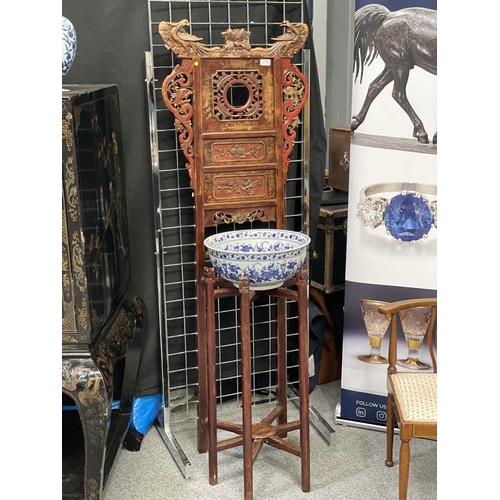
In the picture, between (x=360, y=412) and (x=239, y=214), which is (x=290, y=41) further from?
(x=360, y=412)

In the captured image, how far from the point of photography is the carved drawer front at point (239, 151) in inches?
96.2

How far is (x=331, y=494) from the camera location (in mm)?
2420

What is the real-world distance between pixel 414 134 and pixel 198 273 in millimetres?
929

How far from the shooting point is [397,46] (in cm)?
252

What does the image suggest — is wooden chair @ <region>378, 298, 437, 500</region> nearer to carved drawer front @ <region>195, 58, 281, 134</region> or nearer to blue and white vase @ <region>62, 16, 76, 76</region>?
carved drawer front @ <region>195, 58, 281, 134</region>

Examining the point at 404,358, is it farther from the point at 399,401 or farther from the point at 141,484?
the point at 141,484

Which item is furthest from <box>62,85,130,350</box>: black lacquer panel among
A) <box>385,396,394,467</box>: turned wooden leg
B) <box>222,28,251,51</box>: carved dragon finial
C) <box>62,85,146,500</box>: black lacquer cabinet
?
<box>385,396,394,467</box>: turned wooden leg

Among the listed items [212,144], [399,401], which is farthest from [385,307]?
[212,144]

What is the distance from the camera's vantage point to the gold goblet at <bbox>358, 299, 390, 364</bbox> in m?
2.75

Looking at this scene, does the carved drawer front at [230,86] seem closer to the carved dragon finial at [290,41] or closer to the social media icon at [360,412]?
the carved dragon finial at [290,41]

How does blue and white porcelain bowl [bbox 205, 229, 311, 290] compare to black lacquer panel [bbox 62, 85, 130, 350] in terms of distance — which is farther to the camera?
blue and white porcelain bowl [bbox 205, 229, 311, 290]

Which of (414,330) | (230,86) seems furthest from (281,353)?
(230,86)

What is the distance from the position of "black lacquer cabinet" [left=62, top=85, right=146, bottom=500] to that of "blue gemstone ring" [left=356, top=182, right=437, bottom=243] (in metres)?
0.93

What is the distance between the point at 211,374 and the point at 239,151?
78 centimetres
